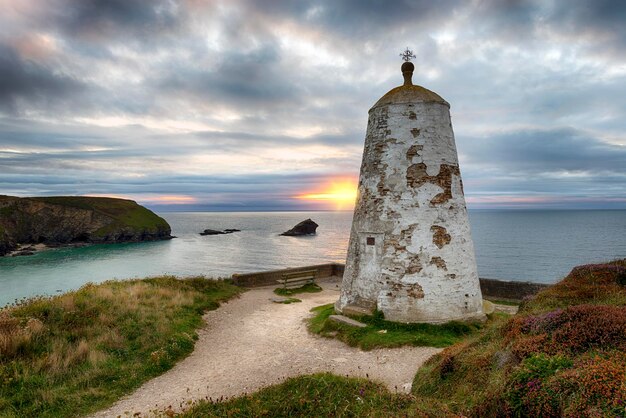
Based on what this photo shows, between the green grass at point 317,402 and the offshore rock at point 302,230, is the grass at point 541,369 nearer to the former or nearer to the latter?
the green grass at point 317,402

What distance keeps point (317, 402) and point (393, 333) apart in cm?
489

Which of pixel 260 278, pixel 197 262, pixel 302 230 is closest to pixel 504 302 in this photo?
pixel 260 278

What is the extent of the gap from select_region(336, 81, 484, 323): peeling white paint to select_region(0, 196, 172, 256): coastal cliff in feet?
250

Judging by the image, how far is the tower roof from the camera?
11.5 m

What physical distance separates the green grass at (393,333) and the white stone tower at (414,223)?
0.99 feet

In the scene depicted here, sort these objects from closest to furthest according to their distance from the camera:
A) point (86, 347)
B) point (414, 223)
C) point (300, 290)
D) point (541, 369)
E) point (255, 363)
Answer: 1. point (541, 369)
2. point (86, 347)
3. point (255, 363)
4. point (414, 223)
5. point (300, 290)

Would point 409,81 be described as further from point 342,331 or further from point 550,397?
point 550,397

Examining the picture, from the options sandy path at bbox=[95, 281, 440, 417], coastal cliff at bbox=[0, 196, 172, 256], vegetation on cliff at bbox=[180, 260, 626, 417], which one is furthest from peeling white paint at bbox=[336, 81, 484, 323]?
coastal cliff at bbox=[0, 196, 172, 256]

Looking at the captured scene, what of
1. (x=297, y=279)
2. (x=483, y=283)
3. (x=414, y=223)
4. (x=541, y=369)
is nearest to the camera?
(x=541, y=369)

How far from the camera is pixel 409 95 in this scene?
11.5m

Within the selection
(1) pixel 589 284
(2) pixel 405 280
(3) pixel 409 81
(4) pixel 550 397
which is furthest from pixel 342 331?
(3) pixel 409 81

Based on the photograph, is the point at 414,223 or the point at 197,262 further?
the point at 197,262

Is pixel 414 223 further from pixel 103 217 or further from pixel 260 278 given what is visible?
pixel 103 217

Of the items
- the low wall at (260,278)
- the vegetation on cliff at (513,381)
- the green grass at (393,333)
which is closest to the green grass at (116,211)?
the low wall at (260,278)
